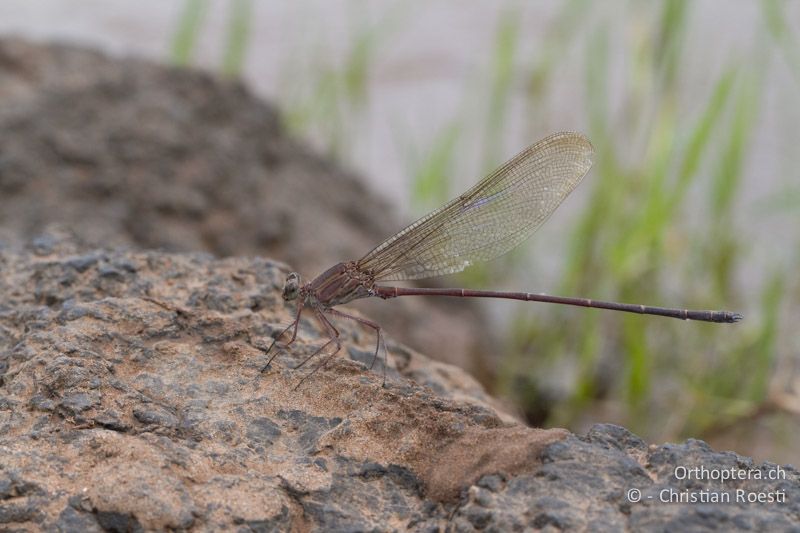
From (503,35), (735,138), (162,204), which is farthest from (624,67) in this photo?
(162,204)

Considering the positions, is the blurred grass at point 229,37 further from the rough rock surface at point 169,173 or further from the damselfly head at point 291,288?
the damselfly head at point 291,288

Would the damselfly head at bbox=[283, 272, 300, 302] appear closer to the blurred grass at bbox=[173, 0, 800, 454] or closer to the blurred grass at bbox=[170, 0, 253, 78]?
the blurred grass at bbox=[173, 0, 800, 454]

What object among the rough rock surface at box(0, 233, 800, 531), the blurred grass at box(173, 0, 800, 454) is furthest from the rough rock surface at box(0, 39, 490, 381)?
the rough rock surface at box(0, 233, 800, 531)

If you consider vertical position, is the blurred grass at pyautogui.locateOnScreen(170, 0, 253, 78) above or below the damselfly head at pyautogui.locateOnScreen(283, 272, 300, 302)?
above

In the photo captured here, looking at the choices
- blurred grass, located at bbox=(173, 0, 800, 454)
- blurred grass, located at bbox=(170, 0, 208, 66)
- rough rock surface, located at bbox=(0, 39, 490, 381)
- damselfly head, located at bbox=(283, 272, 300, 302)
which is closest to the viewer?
damselfly head, located at bbox=(283, 272, 300, 302)

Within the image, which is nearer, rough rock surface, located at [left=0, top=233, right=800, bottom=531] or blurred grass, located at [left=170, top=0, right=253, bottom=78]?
rough rock surface, located at [left=0, top=233, right=800, bottom=531]

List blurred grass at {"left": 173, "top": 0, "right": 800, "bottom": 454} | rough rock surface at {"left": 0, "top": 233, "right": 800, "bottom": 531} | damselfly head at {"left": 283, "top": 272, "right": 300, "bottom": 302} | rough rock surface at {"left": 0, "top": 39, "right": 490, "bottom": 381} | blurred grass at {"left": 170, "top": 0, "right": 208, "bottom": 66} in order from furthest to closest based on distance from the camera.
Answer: blurred grass at {"left": 170, "top": 0, "right": 208, "bottom": 66} < blurred grass at {"left": 173, "top": 0, "right": 800, "bottom": 454} < rough rock surface at {"left": 0, "top": 39, "right": 490, "bottom": 381} < damselfly head at {"left": 283, "top": 272, "right": 300, "bottom": 302} < rough rock surface at {"left": 0, "top": 233, "right": 800, "bottom": 531}

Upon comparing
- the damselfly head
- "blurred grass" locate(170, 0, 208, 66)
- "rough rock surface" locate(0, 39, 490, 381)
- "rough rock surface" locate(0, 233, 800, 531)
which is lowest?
"rough rock surface" locate(0, 233, 800, 531)

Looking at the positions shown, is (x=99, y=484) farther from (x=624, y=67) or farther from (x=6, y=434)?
(x=624, y=67)
